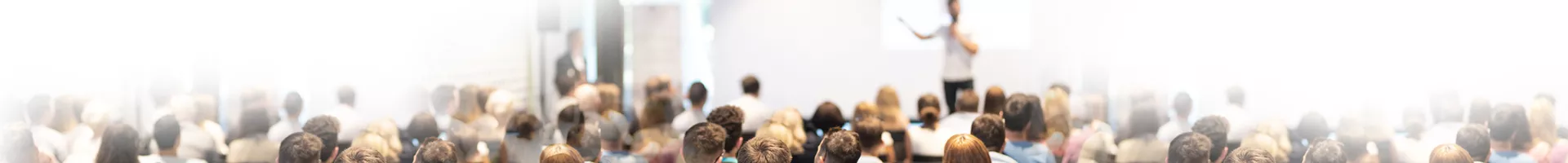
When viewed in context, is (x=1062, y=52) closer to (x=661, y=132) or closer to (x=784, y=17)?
(x=784, y=17)

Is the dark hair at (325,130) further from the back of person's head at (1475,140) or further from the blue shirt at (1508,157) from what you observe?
the blue shirt at (1508,157)

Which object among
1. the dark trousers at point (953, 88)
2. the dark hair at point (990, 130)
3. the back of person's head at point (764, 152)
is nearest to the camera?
the back of person's head at point (764, 152)

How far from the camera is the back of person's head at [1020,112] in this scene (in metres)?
3.78

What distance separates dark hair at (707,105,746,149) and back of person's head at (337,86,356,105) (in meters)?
1.08

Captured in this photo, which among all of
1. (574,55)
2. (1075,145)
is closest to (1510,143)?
(1075,145)

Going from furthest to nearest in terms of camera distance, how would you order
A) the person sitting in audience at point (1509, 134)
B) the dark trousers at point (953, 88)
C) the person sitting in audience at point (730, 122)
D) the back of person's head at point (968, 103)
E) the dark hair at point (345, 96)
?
the dark trousers at point (953, 88) → the back of person's head at point (968, 103) → the dark hair at point (345, 96) → the person sitting in audience at point (730, 122) → the person sitting in audience at point (1509, 134)

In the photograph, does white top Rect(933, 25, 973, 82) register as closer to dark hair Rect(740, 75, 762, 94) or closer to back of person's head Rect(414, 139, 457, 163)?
dark hair Rect(740, 75, 762, 94)

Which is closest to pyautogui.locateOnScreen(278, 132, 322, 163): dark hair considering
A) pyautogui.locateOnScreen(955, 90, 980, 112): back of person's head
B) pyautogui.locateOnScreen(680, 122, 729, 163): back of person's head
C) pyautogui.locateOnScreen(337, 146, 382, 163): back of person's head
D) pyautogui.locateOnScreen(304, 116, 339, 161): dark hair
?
pyautogui.locateOnScreen(304, 116, 339, 161): dark hair

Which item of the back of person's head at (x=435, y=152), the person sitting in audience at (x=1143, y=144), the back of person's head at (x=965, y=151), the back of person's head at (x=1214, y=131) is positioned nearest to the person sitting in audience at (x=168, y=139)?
the back of person's head at (x=435, y=152)

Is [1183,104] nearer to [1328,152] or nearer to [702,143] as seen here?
[1328,152]

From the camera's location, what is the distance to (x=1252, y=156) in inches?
116

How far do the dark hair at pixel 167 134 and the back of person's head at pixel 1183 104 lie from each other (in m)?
2.72

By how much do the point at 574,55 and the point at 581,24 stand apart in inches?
40.1

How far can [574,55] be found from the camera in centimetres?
594
